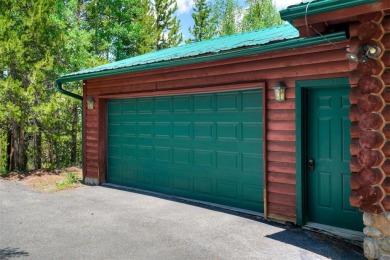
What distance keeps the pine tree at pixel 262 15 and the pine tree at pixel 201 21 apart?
9.76 feet

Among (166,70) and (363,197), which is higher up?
(166,70)

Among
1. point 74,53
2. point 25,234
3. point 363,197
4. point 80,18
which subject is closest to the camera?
point 363,197

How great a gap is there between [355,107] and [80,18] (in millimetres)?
15841

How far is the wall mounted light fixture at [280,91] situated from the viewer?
5.28 meters

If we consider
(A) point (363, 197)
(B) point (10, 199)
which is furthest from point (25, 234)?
(A) point (363, 197)

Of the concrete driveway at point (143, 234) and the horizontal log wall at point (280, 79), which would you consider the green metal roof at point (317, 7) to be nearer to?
the horizontal log wall at point (280, 79)

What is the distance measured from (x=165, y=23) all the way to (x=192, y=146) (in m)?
19.8

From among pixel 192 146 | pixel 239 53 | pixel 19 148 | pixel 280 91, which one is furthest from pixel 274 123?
pixel 19 148

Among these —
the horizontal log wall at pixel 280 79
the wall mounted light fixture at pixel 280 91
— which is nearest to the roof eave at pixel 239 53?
the horizontal log wall at pixel 280 79

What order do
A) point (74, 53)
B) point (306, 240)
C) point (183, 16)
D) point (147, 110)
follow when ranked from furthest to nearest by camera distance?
point (183, 16) → point (74, 53) → point (147, 110) → point (306, 240)

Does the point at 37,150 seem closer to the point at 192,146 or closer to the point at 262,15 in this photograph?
the point at 192,146

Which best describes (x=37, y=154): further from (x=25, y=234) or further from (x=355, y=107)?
(x=355, y=107)

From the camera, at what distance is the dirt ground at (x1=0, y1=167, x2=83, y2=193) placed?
8.60 metres

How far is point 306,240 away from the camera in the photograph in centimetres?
459
